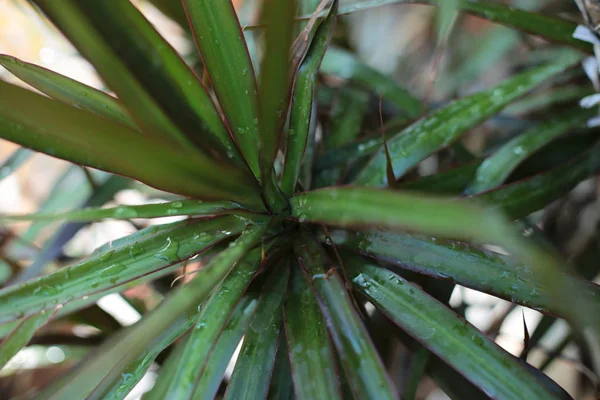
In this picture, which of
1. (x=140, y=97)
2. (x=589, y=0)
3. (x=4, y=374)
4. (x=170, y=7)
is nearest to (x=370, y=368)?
(x=140, y=97)

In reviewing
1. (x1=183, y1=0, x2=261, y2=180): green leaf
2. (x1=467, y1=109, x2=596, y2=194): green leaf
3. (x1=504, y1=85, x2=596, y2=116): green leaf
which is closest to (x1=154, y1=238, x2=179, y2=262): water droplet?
(x1=183, y1=0, x2=261, y2=180): green leaf

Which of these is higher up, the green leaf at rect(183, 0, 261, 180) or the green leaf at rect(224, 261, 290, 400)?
the green leaf at rect(183, 0, 261, 180)

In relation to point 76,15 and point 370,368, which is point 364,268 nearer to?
point 370,368

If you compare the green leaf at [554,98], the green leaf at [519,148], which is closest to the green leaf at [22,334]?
the green leaf at [519,148]

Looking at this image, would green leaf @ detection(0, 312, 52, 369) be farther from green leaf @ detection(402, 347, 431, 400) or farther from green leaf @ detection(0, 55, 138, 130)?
green leaf @ detection(402, 347, 431, 400)

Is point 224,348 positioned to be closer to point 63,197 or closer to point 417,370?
point 417,370

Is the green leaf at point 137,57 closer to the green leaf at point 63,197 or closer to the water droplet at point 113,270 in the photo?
the water droplet at point 113,270

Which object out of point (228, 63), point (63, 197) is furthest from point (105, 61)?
point (63, 197)
